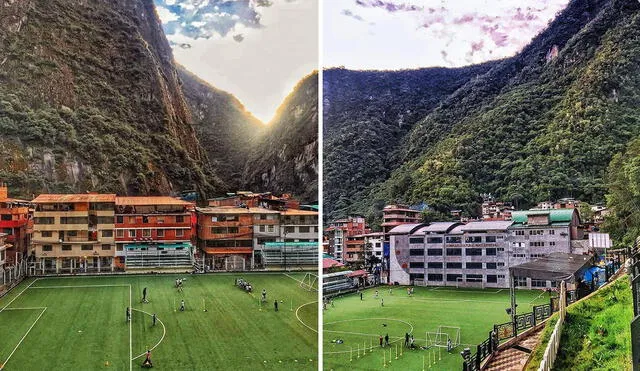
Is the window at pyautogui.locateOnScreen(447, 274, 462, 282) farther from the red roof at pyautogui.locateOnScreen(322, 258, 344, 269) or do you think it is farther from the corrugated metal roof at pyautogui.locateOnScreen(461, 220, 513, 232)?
the red roof at pyautogui.locateOnScreen(322, 258, 344, 269)

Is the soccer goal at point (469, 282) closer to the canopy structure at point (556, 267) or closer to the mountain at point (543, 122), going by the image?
the canopy structure at point (556, 267)

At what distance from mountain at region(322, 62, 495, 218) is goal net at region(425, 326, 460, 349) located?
4.52 ft

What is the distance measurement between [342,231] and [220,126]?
1.45 metres

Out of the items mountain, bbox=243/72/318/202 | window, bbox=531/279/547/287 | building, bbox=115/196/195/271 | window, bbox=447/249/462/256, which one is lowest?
window, bbox=531/279/547/287

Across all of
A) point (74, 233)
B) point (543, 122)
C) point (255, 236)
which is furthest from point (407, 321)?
point (74, 233)

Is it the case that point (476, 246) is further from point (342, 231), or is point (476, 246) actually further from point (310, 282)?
point (310, 282)

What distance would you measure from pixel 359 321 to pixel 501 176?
1.72 meters

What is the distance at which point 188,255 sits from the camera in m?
5.14

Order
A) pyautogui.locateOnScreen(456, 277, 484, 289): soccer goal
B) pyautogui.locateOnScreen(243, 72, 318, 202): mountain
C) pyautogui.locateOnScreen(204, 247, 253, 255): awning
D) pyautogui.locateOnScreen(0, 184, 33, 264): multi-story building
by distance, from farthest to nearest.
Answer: pyautogui.locateOnScreen(243, 72, 318, 202): mountain, pyautogui.locateOnScreen(204, 247, 253, 255): awning, pyautogui.locateOnScreen(456, 277, 484, 289): soccer goal, pyautogui.locateOnScreen(0, 184, 33, 264): multi-story building

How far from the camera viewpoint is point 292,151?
5613 millimetres

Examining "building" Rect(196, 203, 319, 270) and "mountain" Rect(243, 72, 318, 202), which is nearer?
"building" Rect(196, 203, 319, 270)

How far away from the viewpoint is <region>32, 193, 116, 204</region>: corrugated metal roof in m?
4.62

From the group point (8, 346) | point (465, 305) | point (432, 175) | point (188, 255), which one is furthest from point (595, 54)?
point (8, 346)

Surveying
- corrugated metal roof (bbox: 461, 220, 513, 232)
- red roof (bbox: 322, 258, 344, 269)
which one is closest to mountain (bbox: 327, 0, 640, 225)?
corrugated metal roof (bbox: 461, 220, 513, 232)
